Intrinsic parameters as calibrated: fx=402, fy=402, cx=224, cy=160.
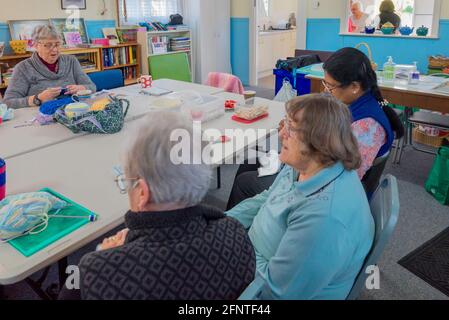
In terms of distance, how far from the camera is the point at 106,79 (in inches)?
137

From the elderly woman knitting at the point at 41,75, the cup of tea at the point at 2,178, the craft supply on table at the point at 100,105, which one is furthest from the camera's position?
the elderly woman knitting at the point at 41,75

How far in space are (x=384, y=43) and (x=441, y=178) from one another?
9.08 feet

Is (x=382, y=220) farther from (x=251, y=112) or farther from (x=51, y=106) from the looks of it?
(x=51, y=106)

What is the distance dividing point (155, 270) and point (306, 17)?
5.60 m

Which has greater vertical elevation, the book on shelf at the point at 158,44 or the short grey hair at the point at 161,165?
the book on shelf at the point at 158,44

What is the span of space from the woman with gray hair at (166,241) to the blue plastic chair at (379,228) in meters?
0.04

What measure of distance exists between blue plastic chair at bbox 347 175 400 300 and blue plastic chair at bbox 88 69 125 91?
268 cm

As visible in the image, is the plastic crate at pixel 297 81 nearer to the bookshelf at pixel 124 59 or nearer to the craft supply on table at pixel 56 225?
the bookshelf at pixel 124 59

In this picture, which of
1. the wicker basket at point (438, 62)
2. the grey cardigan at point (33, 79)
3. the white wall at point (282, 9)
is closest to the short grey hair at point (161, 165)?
the grey cardigan at point (33, 79)

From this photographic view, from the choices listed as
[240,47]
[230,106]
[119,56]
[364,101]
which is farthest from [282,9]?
[364,101]

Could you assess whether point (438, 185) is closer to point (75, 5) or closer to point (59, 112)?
point (59, 112)

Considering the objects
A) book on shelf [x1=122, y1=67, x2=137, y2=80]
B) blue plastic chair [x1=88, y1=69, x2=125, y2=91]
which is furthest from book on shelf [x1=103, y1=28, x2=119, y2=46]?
blue plastic chair [x1=88, y1=69, x2=125, y2=91]

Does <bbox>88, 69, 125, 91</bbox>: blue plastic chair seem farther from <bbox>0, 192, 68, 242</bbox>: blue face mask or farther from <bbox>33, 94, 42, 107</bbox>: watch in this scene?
<bbox>0, 192, 68, 242</bbox>: blue face mask

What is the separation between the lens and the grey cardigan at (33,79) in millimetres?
2832
